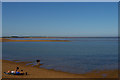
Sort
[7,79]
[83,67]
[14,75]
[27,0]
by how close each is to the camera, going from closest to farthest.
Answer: [27,0] < [7,79] < [14,75] < [83,67]

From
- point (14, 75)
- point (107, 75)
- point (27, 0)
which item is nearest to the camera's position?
point (27, 0)

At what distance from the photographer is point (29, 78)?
7660 mm

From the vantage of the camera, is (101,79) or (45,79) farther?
(101,79)

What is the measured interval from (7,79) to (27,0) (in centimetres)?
411

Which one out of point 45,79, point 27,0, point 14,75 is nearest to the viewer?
point 27,0

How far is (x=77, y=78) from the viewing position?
26.3 feet

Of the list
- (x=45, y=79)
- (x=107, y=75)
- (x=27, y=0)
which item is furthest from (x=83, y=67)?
(x=27, y=0)

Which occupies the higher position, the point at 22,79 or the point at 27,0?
the point at 27,0

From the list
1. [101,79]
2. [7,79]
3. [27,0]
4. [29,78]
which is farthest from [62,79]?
[27,0]

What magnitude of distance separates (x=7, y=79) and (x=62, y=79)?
9.30 feet

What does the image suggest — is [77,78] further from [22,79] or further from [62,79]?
[22,79]

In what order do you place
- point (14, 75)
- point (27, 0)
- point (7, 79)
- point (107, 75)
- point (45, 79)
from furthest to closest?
point (107, 75), point (14, 75), point (45, 79), point (7, 79), point (27, 0)

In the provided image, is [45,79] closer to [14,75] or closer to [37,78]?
[37,78]

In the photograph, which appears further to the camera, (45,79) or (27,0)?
(45,79)
